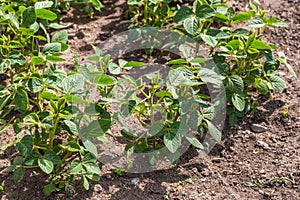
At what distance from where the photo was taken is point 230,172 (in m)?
2.57

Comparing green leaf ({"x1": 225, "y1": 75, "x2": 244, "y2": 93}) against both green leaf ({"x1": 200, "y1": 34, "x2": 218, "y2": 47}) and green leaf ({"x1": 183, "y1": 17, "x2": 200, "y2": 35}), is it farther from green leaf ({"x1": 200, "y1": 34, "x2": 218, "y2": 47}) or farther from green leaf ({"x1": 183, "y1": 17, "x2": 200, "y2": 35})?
green leaf ({"x1": 183, "y1": 17, "x2": 200, "y2": 35})

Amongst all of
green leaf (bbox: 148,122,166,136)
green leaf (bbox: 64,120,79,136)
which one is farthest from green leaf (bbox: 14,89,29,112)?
green leaf (bbox: 148,122,166,136)

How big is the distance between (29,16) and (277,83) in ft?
4.34

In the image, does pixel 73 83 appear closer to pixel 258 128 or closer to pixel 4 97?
pixel 4 97

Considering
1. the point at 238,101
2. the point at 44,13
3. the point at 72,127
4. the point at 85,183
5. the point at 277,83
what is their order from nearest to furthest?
1. the point at 72,127
2. the point at 85,183
3. the point at 44,13
4. the point at 238,101
5. the point at 277,83

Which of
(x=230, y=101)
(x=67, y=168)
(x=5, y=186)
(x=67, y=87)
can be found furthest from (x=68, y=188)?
(x=230, y=101)

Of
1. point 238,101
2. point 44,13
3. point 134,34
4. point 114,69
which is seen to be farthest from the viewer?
point 134,34

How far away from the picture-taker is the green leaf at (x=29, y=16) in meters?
2.50

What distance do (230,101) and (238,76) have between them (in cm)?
21

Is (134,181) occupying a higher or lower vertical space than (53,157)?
lower

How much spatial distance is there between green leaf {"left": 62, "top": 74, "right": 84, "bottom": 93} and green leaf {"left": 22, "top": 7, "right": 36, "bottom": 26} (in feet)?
1.34

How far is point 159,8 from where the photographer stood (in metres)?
3.24

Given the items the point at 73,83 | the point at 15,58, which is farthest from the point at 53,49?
the point at 73,83

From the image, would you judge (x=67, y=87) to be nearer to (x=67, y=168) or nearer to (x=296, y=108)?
(x=67, y=168)
